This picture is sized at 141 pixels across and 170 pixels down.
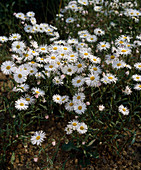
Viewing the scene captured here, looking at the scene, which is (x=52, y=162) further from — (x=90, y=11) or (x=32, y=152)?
(x=90, y=11)

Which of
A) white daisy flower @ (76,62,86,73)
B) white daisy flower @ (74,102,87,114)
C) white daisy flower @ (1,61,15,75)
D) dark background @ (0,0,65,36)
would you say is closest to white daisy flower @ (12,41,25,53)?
white daisy flower @ (1,61,15,75)

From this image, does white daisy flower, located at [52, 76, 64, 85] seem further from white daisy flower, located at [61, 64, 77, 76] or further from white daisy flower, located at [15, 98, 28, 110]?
white daisy flower, located at [15, 98, 28, 110]

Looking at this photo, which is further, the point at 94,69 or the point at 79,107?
the point at 94,69

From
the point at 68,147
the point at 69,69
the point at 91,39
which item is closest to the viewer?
the point at 68,147

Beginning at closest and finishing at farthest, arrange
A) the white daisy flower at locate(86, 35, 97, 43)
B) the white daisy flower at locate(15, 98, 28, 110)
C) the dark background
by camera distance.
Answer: the white daisy flower at locate(15, 98, 28, 110) → the white daisy flower at locate(86, 35, 97, 43) → the dark background

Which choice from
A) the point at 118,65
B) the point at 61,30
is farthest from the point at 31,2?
the point at 118,65

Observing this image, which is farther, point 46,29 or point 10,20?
point 10,20

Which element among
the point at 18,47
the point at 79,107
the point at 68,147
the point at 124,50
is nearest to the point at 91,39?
the point at 124,50

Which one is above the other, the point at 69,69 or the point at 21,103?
the point at 69,69

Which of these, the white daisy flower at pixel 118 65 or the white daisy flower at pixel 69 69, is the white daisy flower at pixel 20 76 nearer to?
the white daisy flower at pixel 69 69

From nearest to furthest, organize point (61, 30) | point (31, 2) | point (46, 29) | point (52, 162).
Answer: point (52, 162), point (46, 29), point (61, 30), point (31, 2)

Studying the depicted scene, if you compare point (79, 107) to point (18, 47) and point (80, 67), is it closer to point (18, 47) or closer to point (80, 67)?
point (80, 67)
